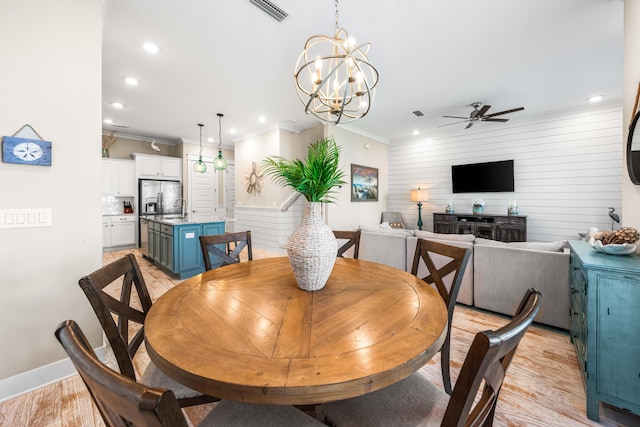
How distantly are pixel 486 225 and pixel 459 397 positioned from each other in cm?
573

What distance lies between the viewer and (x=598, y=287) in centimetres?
147

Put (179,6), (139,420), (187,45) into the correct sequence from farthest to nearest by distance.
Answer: (187,45), (179,6), (139,420)

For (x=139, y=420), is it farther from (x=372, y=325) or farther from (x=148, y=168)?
(x=148, y=168)

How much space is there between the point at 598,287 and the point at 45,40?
12.1ft

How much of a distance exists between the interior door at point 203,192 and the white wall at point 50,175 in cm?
522

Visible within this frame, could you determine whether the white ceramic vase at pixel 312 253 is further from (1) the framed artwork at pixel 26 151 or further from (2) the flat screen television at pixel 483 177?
(2) the flat screen television at pixel 483 177

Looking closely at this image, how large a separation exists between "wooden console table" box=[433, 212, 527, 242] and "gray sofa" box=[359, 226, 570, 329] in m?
2.88

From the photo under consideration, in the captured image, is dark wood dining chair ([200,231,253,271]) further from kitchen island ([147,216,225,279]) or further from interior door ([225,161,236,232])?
interior door ([225,161,236,232])

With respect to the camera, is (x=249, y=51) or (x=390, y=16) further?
(x=249, y=51)

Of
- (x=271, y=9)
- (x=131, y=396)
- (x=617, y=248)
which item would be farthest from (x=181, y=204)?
(x=617, y=248)

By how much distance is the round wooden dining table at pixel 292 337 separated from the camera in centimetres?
66

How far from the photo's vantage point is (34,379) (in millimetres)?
1673

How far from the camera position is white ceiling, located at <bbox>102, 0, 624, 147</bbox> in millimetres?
2383

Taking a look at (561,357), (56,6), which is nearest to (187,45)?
(56,6)
